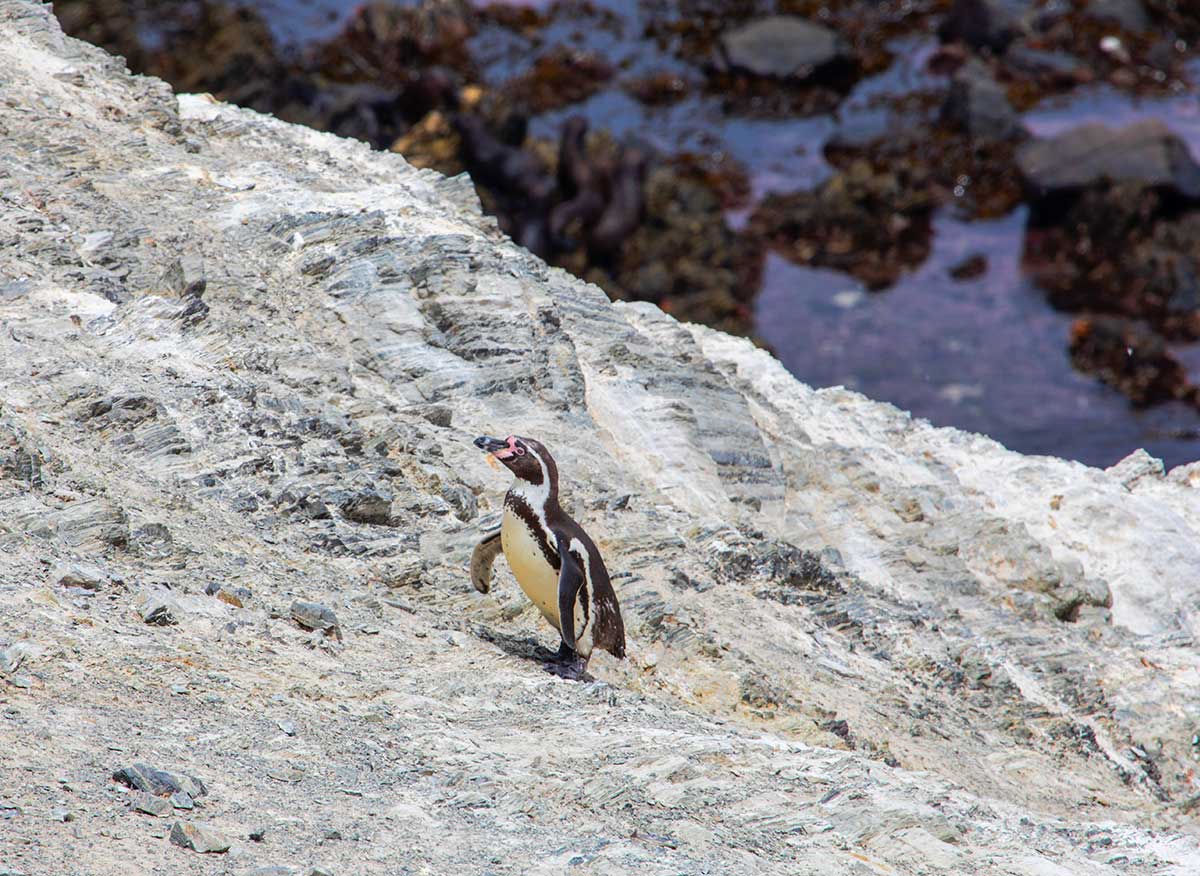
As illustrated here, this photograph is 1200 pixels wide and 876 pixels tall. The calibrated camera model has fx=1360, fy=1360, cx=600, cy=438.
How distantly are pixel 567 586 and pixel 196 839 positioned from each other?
2.89 meters

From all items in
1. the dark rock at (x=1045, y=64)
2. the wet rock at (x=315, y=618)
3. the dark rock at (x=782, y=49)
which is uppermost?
the wet rock at (x=315, y=618)

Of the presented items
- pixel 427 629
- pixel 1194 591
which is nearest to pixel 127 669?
pixel 427 629

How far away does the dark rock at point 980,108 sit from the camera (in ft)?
106

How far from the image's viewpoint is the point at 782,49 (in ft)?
119

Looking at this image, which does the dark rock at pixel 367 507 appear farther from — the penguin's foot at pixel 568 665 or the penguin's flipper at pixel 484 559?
the penguin's foot at pixel 568 665

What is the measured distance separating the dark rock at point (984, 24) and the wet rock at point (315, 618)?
1302 inches

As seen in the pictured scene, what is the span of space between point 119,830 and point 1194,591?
9.62 metres

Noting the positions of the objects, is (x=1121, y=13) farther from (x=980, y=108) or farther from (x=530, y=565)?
(x=530, y=565)

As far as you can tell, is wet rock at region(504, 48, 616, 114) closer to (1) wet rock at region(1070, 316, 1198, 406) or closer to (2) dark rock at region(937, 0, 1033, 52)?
(2) dark rock at region(937, 0, 1033, 52)

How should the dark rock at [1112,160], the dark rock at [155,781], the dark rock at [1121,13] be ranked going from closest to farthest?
the dark rock at [155,781] < the dark rock at [1112,160] < the dark rock at [1121,13]

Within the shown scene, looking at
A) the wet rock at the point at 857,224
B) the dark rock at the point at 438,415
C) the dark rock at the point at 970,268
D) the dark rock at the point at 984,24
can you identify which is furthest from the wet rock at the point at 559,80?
the dark rock at the point at 438,415

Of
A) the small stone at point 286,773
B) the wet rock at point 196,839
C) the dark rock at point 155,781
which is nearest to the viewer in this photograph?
the wet rock at point 196,839

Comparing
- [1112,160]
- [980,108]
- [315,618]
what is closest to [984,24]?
[980,108]

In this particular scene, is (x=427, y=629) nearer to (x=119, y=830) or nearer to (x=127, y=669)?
(x=127, y=669)
